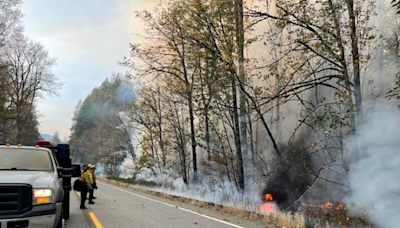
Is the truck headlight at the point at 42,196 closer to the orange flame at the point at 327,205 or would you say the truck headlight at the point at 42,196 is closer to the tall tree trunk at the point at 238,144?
the orange flame at the point at 327,205

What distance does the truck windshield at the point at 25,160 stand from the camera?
6.17 metres

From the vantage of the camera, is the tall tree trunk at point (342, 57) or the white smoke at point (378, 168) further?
the tall tree trunk at point (342, 57)

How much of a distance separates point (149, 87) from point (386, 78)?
16.4m

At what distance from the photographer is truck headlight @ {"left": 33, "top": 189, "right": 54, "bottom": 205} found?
201 inches

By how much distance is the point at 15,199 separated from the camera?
4.93 m

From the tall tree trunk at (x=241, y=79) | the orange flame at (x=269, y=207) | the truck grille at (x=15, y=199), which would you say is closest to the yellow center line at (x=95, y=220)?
the truck grille at (x=15, y=199)

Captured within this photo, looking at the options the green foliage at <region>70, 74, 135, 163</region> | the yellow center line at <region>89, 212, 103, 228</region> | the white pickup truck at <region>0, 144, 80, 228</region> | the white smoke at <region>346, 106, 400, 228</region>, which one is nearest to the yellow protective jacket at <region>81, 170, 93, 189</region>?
the yellow center line at <region>89, 212, 103, 228</region>

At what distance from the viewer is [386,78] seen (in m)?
8.69

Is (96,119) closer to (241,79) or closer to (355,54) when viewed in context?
(241,79)

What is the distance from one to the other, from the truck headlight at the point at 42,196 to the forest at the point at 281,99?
6.28 metres

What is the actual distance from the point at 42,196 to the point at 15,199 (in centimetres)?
38

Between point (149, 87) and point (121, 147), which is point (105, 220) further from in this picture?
point (121, 147)

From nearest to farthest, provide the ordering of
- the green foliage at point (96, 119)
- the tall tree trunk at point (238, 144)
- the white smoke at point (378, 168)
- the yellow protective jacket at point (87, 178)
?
the white smoke at point (378, 168)
the yellow protective jacket at point (87, 178)
the tall tree trunk at point (238, 144)
the green foliage at point (96, 119)

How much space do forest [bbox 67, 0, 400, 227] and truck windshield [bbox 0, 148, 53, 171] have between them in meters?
6.08
